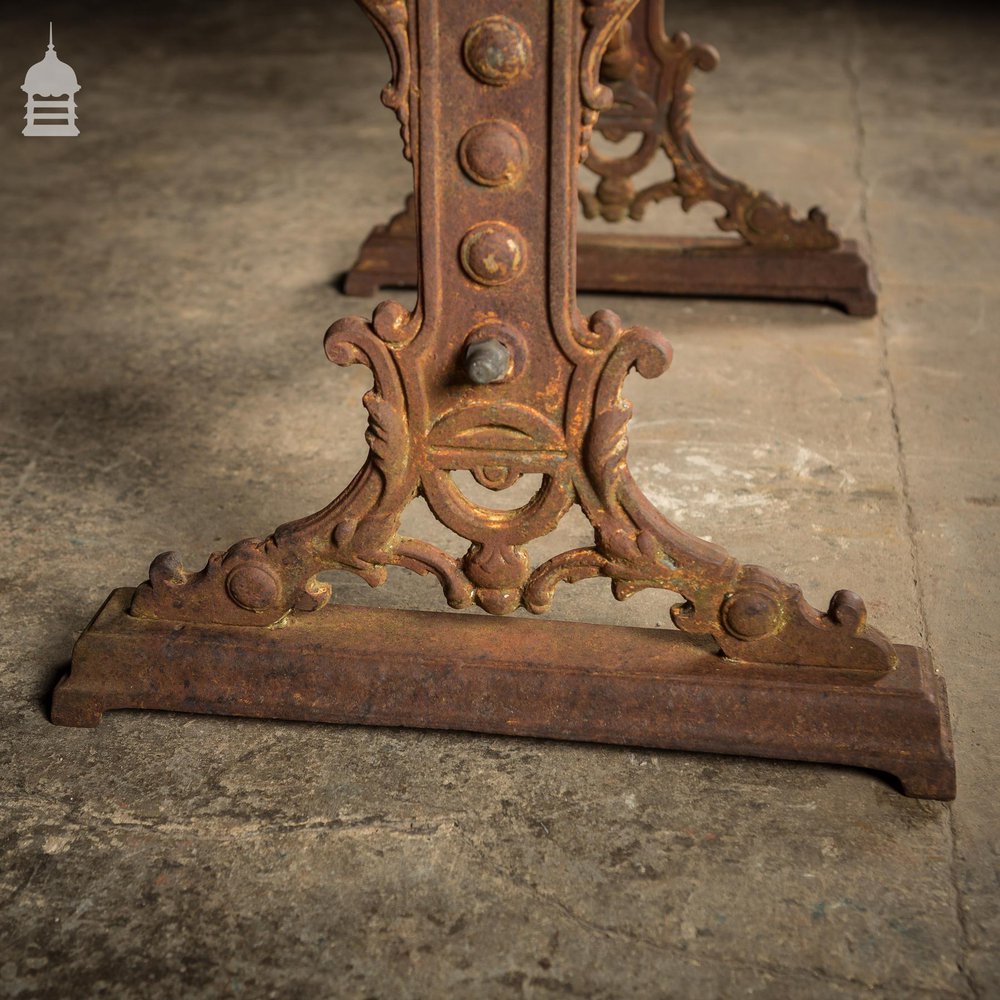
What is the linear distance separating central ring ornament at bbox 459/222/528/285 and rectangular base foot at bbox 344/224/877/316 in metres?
1.91

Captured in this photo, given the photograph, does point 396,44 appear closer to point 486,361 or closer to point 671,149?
point 486,361

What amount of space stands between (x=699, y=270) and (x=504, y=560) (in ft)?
6.49

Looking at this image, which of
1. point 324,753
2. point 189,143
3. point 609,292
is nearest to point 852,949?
point 324,753

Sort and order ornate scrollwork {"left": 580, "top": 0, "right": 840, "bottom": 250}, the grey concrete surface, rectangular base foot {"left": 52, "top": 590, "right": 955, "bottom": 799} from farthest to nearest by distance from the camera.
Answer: ornate scrollwork {"left": 580, "top": 0, "right": 840, "bottom": 250} → rectangular base foot {"left": 52, "top": 590, "right": 955, "bottom": 799} → the grey concrete surface

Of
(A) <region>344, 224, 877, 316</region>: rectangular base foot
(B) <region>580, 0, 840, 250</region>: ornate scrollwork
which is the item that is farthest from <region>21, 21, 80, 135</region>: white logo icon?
(B) <region>580, 0, 840, 250</region>: ornate scrollwork

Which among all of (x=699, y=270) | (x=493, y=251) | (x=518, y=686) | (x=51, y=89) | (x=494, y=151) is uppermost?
(x=494, y=151)

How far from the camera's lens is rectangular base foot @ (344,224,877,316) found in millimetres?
3895

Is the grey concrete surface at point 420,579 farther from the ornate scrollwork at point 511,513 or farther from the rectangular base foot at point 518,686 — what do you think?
the ornate scrollwork at point 511,513

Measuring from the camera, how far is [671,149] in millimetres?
3869

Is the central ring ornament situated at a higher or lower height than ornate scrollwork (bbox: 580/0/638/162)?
lower

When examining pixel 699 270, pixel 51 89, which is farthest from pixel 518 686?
pixel 51 89

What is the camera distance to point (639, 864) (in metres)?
2.02

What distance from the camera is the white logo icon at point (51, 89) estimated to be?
5.77 m

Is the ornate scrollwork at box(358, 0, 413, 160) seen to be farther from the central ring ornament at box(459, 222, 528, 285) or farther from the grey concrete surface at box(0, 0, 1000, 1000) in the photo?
the grey concrete surface at box(0, 0, 1000, 1000)
